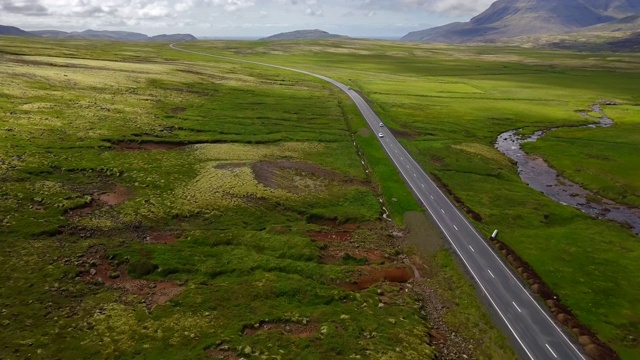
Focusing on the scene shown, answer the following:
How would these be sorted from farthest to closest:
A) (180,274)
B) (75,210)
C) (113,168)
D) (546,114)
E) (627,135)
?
(546,114) < (627,135) < (113,168) < (75,210) < (180,274)

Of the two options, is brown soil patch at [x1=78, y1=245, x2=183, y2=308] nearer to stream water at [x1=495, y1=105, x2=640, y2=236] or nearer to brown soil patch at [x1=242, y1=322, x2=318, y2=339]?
brown soil patch at [x1=242, y1=322, x2=318, y2=339]

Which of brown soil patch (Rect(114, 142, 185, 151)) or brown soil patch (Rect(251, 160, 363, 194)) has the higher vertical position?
brown soil patch (Rect(114, 142, 185, 151))

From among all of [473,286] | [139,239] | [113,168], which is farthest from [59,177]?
[473,286]

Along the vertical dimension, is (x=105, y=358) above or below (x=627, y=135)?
below

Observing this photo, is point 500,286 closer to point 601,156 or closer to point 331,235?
point 331,235

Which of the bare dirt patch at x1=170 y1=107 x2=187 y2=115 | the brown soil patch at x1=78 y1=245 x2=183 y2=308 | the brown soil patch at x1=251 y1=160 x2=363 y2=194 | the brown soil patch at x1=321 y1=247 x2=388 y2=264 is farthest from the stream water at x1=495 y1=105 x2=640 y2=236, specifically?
the bare dirt patch at x1=170 y1=107 x2=187 y2=115

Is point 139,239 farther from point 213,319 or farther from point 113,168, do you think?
point 113,168

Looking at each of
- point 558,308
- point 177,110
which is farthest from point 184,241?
point 177,110
